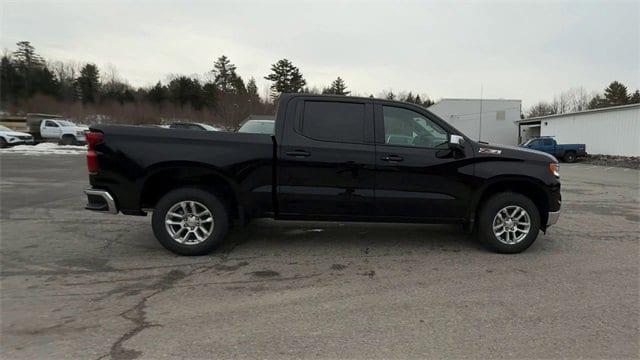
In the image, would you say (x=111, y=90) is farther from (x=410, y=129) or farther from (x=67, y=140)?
A: (x=410, y=129)

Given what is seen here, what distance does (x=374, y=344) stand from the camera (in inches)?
139

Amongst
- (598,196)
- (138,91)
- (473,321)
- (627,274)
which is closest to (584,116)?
(598,196)

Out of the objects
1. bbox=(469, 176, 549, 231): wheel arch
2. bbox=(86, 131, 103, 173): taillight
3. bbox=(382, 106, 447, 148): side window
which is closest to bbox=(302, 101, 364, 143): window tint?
bbox=(382, 106, 447, 148): side window

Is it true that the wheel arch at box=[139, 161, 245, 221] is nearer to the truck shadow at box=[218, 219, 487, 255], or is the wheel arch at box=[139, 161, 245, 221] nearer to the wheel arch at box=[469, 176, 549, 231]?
the truck shadow at box=[218, 219, 487, 255]

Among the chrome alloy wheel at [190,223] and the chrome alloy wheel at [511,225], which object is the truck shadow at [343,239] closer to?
the chrome alloy wheel at [511,225]

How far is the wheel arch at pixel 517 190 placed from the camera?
5.92 meters

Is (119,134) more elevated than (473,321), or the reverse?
(119,134)

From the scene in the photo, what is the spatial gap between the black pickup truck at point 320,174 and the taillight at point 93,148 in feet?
0.04

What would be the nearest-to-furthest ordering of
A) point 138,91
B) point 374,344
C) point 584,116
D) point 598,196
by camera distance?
point 374,344
point 598,196
point 584,116
point 138,91

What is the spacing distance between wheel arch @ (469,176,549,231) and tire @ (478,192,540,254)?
0.09 m

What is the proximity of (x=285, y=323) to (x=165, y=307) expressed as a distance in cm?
115

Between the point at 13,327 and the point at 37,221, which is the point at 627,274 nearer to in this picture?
the point at 13,327

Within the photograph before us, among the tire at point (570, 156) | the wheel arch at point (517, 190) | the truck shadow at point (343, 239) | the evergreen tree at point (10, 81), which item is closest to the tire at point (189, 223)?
the truck shadow at point (343, 239)

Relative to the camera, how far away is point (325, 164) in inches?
223
